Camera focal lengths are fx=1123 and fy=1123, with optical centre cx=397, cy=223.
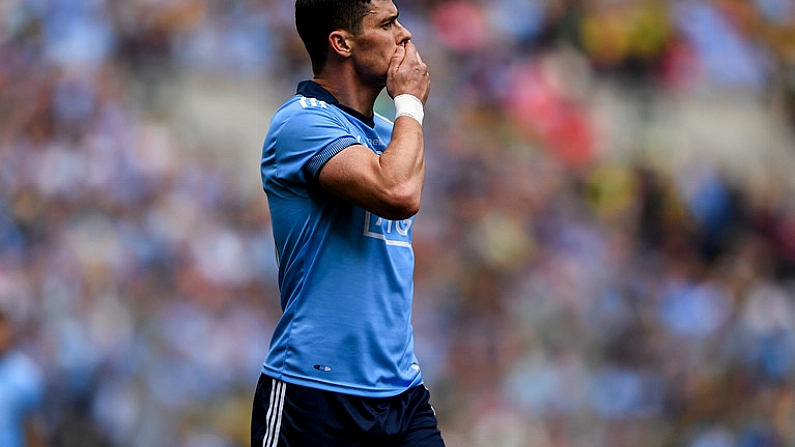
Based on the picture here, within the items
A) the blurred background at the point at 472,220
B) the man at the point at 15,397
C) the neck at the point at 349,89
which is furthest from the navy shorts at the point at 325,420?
the blurred background at the point at 472,220

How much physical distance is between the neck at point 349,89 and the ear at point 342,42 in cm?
8

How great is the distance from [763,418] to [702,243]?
6.18 feet

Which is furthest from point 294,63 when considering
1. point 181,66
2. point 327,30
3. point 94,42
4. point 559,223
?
point 327,30

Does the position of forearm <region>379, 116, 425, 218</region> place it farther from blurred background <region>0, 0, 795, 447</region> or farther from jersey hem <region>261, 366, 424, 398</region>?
blurred background <region>0, 0, 795, 447</region>

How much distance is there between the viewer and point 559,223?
995 centimetres

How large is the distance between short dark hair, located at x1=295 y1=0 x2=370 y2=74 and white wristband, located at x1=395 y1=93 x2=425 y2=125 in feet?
0.94

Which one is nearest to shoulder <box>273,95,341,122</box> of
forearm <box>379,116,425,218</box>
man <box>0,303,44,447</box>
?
forearm <box>379,116,425,218</box>

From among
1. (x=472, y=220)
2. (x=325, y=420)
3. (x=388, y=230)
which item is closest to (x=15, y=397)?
(x=325, y=420)

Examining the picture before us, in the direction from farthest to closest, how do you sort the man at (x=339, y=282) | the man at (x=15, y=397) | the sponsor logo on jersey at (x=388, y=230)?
1. the man at (x=15, y=397)
2. the sponsor logo on jersey at (x=388, y=230)
3. the man at (x=339, y=282)

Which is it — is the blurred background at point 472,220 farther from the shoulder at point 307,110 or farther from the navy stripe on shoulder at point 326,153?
the navy stripe on shoulder at point 326,153

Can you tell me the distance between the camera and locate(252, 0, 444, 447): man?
3.34 meters

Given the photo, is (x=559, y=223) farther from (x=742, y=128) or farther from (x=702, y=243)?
(x=742, y=128)

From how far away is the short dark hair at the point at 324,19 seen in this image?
3.58 metres

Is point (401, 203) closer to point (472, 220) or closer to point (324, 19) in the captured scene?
point (324, 19)
